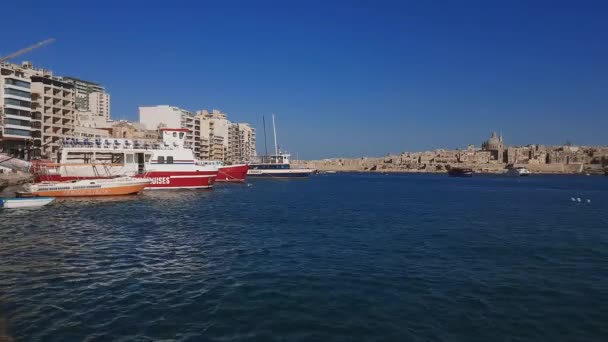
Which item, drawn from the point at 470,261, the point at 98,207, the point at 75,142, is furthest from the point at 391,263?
the point at 75,142

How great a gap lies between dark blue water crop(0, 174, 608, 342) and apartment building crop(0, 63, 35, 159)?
55476 mm

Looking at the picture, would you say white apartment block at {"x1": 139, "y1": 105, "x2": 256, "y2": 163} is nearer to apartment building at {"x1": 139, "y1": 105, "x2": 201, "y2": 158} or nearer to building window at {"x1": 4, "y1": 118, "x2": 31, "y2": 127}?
apartment building at {"x1": 139, "y1": 105, "x2": 201, "y2": 158}

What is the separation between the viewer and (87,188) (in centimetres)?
3978

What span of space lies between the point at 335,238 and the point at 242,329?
12.3 metres

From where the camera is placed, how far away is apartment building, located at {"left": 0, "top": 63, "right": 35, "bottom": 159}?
69500 mm

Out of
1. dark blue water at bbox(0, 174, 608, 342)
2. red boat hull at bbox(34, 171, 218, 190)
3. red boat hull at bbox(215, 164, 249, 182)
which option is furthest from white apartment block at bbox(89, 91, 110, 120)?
dark blue water at bbox(0, 174, 608, 342)

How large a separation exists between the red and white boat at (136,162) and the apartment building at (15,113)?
26.3 meters


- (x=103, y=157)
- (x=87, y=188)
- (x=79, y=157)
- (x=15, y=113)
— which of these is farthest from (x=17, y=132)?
(x=87, y=188)

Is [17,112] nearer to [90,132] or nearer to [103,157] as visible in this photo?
[90,132]

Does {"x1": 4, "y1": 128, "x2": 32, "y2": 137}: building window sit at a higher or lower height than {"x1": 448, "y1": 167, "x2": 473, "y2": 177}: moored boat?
higher

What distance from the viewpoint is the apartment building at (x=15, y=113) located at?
6950 centimetres

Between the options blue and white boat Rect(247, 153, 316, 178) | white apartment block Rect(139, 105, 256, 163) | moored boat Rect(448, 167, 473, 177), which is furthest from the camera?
moored boat Rect(448, 167, 473, 177)

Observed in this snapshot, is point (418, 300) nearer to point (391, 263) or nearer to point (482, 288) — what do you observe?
point (482, 288)

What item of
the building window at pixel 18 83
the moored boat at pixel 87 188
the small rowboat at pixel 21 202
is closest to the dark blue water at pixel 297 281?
the small rowboat at pixel 21 202
